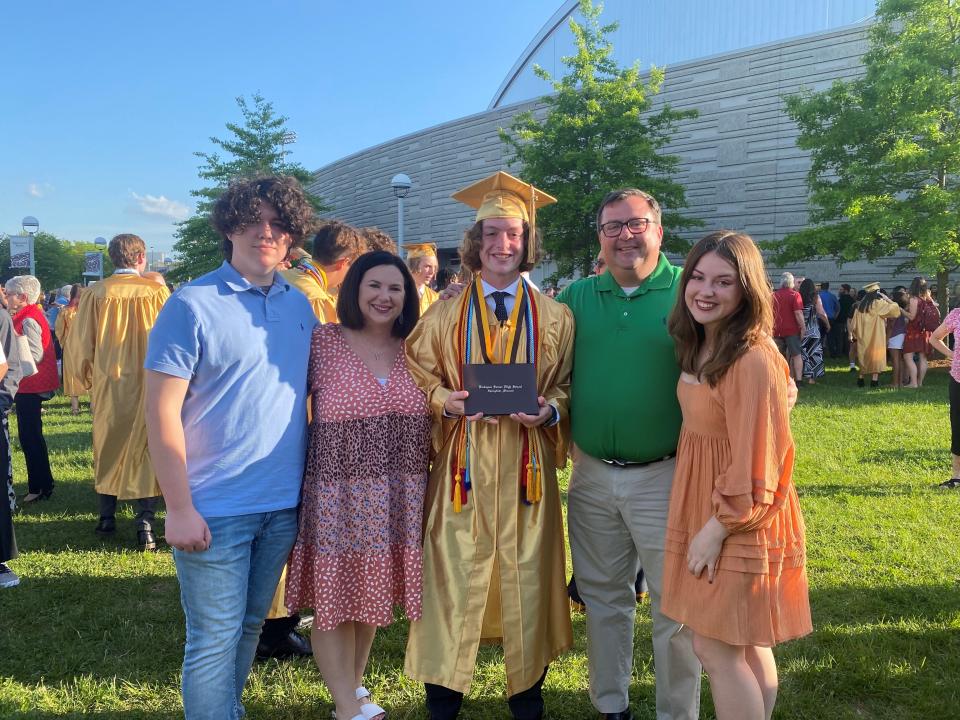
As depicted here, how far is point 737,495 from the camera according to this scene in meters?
2.03

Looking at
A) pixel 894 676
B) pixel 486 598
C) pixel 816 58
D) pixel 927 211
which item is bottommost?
pixel 894 676

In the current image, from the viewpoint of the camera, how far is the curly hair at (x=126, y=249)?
518 centimetres

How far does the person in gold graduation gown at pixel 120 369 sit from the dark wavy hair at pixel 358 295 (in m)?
3.07

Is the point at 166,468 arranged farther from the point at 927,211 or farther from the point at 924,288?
the point at 927,211

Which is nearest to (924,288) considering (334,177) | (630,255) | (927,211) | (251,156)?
(927,211)

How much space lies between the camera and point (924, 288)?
11938 millimetres

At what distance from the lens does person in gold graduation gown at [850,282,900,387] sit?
468 inches

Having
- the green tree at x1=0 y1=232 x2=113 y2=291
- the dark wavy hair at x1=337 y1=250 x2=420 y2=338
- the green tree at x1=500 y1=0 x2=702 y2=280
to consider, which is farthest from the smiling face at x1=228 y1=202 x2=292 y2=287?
the green tree at x1=0 y1=232 x2=113 y2=291

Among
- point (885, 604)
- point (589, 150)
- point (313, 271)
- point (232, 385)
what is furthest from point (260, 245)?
point (589, 150)

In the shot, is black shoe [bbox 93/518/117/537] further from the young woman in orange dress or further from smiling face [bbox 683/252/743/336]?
smiling face [bbox 683/252/743/336]

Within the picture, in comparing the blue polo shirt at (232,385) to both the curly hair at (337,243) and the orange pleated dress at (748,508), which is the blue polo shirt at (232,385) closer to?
the orange pleated dress at (748,508)

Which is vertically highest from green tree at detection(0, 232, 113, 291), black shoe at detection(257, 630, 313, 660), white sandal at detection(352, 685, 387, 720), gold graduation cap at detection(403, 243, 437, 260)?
green tree at detection(0, 232, 113, 291)

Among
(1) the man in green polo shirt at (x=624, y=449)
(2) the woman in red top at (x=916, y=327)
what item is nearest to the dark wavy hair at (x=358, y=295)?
(1) the man in green polo shirt at (x=624, y=449)

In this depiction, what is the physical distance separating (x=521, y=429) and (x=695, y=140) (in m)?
22.2
